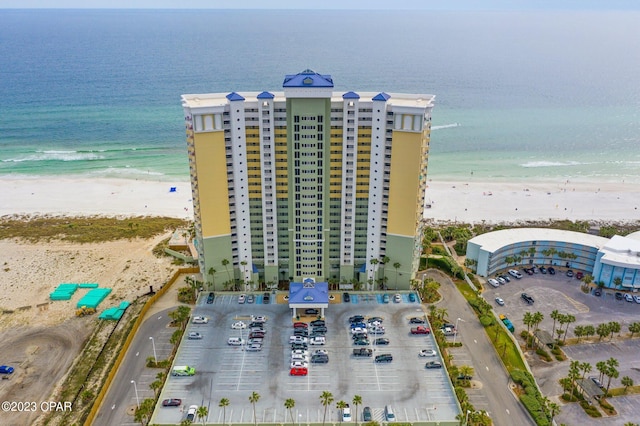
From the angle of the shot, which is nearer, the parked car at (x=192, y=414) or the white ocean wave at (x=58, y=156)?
the parked car at (x=192, y=414)

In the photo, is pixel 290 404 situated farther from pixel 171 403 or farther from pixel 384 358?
pixel 384 358

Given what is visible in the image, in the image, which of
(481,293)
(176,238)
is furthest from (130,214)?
(481,293)

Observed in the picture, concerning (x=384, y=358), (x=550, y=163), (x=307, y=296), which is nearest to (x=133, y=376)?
(x=307, y=296)

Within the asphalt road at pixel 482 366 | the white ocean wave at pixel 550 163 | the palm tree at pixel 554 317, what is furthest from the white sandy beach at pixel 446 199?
the palm tree at pixel 554 317

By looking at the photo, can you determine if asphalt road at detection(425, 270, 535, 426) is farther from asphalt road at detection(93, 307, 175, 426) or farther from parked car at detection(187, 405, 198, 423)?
asphalt road at detection(93, 307, 175, 426)

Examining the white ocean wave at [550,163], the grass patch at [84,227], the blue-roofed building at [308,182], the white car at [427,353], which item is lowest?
the white car at [427,353]

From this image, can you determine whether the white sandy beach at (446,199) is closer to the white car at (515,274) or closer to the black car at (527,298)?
the white car at (515,274)

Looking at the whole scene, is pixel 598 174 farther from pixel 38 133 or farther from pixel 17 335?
pixel 38 133
